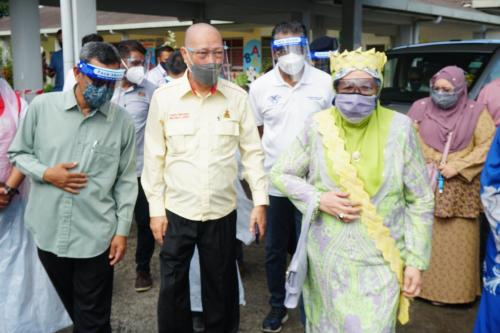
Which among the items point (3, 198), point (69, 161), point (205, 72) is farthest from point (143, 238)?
point (205, 72)

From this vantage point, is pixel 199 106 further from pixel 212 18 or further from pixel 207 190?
pixel 212 18

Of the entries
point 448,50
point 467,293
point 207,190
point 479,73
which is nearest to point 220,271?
point 207,190

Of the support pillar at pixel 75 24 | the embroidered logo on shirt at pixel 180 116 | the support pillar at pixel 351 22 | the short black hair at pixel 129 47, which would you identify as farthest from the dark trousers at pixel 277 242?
the support pillar at pixel 351 22

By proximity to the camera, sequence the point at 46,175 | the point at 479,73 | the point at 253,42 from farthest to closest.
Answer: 1. the point at 253,42
2. the point at 479,73
3. the point at 46,175

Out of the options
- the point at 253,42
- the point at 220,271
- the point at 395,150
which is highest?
the point at 253,42

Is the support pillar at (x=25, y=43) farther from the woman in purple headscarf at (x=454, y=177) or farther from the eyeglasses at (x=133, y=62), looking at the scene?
the woman in purple headscarf at (x=454, y=177)

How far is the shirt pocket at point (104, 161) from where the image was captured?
9.30 ft

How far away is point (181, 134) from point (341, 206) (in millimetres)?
1055

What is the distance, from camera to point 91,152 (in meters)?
2.82

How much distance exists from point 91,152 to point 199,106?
0.64 m

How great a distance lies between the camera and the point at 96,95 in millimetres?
2760

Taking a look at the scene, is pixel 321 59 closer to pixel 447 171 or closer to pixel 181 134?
pixel 447 171

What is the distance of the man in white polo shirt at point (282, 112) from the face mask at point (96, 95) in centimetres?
131

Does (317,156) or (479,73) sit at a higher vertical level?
(479,73)
